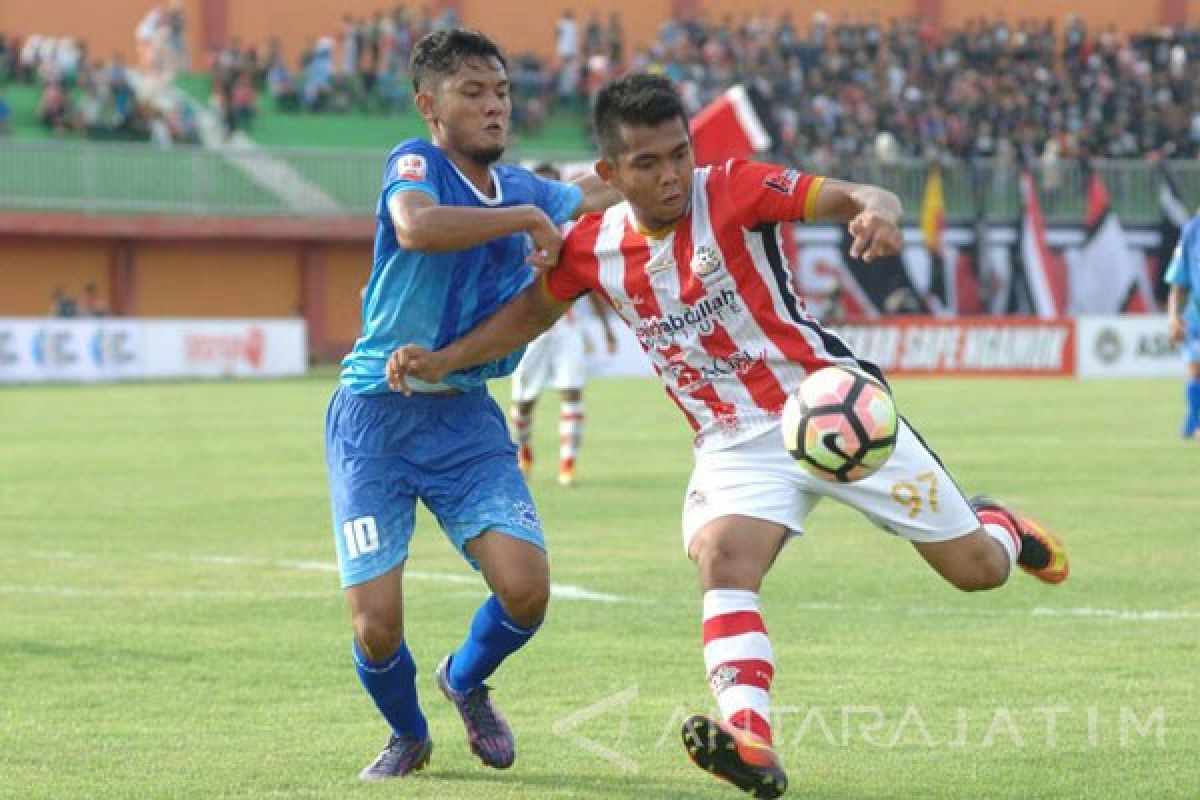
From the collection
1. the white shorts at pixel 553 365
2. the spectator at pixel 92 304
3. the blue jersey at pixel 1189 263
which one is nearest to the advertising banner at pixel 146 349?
the spectator at pixel 92 304

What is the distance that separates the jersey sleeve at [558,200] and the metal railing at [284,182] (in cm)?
3730

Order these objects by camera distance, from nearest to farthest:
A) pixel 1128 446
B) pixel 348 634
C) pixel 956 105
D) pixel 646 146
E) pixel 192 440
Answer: pixel 646 146, pixel 348 634, pixel 1128 446, pixel 192 440, pixel 956 105

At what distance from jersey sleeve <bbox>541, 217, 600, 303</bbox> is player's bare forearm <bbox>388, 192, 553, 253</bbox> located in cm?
18

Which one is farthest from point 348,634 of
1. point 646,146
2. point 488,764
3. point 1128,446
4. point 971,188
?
point 971,188

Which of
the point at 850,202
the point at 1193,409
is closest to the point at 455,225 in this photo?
the point at 850,202

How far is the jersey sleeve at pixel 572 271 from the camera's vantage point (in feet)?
22.2

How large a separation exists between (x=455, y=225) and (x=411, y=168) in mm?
365

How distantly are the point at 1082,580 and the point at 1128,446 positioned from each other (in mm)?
10557

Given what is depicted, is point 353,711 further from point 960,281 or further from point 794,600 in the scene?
point 960,281

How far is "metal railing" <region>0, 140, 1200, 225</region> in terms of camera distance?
43.5m

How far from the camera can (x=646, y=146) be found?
6398mm

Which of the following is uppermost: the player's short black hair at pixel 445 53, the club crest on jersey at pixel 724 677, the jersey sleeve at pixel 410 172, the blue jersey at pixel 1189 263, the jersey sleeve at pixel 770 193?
the player's short black hair at pixel 445 53

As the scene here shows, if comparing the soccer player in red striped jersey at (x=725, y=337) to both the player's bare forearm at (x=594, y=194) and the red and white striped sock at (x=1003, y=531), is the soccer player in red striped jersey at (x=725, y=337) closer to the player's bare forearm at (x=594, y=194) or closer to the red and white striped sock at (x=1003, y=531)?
the red and white striped sock at (x=1003, y=531)

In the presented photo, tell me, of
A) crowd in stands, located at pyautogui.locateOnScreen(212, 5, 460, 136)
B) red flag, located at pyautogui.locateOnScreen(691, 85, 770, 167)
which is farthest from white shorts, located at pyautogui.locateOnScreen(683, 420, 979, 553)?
crowd in stands, located at pyautogui.locateOnScreen(212, 5, 460, 136)
